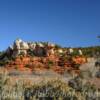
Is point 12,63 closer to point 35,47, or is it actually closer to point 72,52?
point 35,47

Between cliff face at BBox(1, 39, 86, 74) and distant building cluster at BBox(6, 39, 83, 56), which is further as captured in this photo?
distant building cluster at BBox(6, 39, 83, 56)

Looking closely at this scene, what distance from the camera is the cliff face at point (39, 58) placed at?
4759cm

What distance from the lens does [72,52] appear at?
55.8m

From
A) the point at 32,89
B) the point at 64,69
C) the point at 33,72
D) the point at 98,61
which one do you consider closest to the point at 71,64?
the point at 64,69

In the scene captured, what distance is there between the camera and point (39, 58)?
50.6m

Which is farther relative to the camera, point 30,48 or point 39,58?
point 30,48

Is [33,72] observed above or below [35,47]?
below

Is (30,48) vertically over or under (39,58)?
over

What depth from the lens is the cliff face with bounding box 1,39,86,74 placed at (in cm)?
4759

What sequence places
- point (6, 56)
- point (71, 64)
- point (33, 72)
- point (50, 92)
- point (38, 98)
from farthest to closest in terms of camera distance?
1. point (6, 56)
2. point (71, 64)
3. point (33, 72)
4. point (50, 92)
5. point (38, 98)

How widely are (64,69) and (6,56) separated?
30.1ft

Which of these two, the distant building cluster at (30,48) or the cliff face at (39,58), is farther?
the distant building cluster at (30,48)

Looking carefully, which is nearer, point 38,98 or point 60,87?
point 38,98

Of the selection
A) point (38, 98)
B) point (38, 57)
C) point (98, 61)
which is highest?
point (38, 57)
